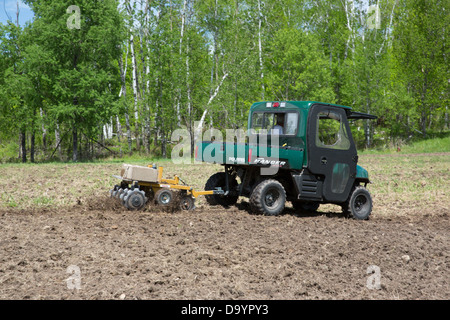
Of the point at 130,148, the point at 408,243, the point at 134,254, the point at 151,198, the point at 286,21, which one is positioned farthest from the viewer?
the point at 286,21

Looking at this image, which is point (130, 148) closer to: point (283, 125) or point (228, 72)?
point (228, 72)

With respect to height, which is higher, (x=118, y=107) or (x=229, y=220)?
(x=118, y=107)

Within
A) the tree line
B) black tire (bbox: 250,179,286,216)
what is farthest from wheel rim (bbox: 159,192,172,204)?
the tree line

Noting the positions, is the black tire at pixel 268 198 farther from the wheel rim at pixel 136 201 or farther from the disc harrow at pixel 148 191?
the wheel rim at pixel 136 201

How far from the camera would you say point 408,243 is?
314 inches

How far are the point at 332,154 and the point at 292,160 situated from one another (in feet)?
3.24

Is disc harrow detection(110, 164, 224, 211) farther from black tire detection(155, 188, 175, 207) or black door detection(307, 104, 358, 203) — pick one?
black door detection(307, 104, 358, 203)

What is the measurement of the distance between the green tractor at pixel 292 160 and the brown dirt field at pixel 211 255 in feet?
2.02

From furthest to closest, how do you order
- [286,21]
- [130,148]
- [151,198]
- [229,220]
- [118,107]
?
1. [286,21]
2. [130,148]
3. [118,107]
4. [151,198]
5. [229,220]

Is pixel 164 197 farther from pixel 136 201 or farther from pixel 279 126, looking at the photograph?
pixel 279 126

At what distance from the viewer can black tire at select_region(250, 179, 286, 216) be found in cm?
995

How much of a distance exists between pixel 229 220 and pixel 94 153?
28158 millimetres

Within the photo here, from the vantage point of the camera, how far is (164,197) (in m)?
9.92
